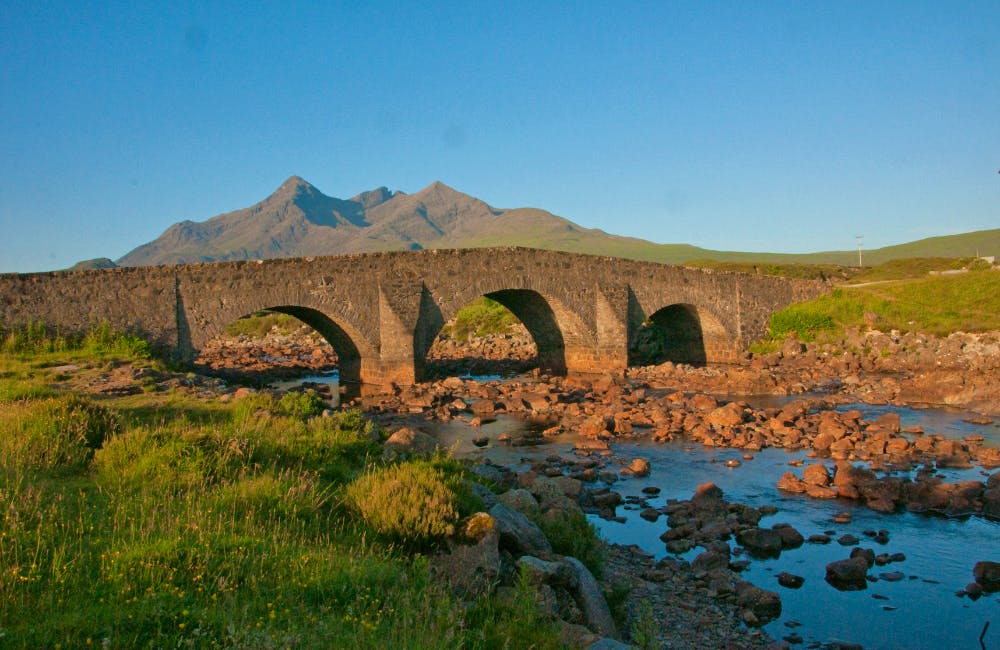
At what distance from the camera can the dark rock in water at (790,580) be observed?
7801 millimetres

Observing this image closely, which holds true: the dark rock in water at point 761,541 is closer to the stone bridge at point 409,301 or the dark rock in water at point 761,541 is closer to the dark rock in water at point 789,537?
the dark rock in water at point 789,537

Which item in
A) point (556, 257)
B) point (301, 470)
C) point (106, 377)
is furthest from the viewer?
point (556, 257)

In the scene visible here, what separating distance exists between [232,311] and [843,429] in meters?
14.7

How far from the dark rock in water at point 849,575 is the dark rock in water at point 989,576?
1.17 metres

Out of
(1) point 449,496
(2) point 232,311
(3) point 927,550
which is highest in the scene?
(2) point 232,311

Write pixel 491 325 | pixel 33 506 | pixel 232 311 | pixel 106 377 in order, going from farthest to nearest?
pixel 491 325
pixel 232 311
pixel 106 377
pixel 33 506

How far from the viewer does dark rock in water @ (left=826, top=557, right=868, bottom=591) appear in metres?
7.77

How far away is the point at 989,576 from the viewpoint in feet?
25.4

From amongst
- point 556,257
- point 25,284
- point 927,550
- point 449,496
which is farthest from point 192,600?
point 556,257

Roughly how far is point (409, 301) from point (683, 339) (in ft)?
50.5

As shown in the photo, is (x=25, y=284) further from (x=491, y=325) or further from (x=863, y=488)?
(x=491, y=325)

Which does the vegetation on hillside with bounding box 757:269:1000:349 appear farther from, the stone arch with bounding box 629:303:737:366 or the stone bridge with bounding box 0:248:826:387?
the stone arch with bounding box 629:303:737:366

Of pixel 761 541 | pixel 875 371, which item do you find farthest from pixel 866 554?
pixel 875 371

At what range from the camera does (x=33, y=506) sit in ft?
16.8
